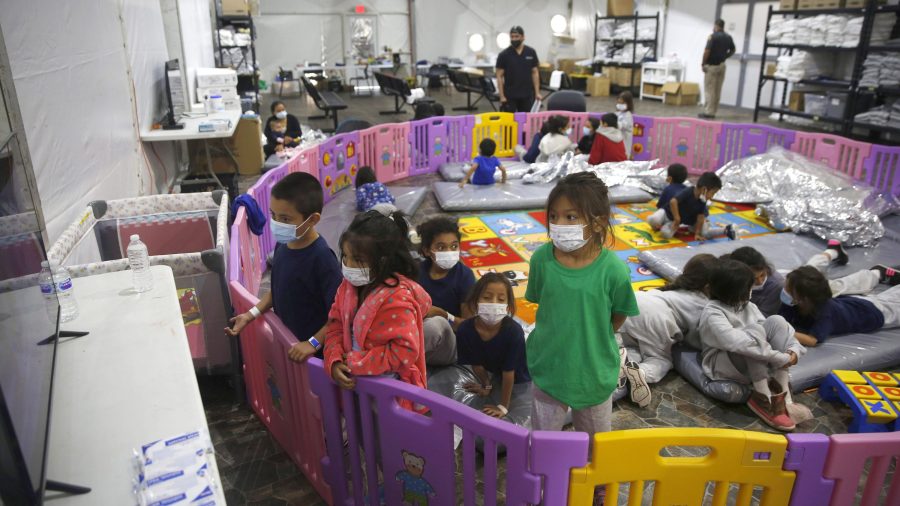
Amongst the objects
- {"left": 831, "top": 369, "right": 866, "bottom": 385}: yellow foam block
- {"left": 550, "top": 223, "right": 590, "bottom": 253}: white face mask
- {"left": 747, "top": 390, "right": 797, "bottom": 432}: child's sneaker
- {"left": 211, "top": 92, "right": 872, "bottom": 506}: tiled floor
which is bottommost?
{"left": 211, "top": 92, "right": 872, "bottom": 506}: tiled floor

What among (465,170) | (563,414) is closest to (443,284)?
(563,414)

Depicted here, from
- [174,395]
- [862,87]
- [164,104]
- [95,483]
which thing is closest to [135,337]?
[174,395]

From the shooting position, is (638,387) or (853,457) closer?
(853,457)

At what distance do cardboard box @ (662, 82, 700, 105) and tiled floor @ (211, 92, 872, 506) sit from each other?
1190 centimetres

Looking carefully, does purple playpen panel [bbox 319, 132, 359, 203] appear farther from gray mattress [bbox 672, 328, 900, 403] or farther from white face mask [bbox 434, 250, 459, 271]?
gray mattress [bbox 672, 328, 900, 403]

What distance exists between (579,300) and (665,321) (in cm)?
156

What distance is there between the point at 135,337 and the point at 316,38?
16.9 m

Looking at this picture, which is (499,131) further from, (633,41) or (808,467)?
(633,41)

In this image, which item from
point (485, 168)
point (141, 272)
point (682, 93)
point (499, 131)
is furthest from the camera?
point (682, 93)

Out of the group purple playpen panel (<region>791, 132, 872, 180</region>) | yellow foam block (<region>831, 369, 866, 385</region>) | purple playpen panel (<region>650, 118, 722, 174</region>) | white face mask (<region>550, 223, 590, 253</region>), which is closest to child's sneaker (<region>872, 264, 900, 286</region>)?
yellow foam block (<region>831, 369, 866, 385</region>)

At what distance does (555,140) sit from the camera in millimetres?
7965

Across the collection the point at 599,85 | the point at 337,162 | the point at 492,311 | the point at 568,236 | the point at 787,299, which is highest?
the point at 599,85

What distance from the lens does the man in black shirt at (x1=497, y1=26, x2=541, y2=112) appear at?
8.81 metres

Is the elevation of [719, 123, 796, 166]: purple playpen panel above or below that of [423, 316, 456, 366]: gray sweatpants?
above
